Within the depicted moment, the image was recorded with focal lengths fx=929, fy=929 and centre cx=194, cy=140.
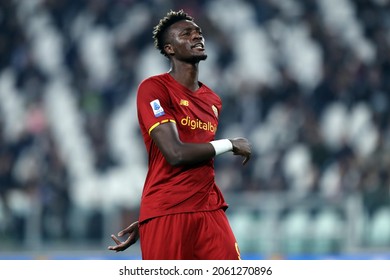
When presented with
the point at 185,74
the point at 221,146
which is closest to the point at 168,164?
the point at 221,146

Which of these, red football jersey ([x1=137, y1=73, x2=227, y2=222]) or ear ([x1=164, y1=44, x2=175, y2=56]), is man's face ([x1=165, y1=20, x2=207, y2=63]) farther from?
red football jersey ([x1=137, y1=73, x2=227, y2=222])

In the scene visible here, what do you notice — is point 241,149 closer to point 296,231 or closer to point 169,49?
point 169,49

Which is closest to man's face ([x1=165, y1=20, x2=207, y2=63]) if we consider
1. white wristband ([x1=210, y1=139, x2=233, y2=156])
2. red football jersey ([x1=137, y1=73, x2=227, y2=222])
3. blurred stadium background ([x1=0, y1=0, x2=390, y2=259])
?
red football jersey ([x1=137, y1=73, x2=227, y2=222])

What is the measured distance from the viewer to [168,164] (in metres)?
4.62

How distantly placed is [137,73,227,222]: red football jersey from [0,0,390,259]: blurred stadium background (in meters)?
4.57

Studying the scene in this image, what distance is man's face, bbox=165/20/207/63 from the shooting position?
188 inches

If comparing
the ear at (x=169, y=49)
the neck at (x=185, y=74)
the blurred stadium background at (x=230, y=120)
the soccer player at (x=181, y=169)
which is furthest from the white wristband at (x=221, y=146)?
the blurred stadium background at (x=230, y=120)

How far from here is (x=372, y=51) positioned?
40.2 ft

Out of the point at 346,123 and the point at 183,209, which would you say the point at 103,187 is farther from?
the point at 183,209

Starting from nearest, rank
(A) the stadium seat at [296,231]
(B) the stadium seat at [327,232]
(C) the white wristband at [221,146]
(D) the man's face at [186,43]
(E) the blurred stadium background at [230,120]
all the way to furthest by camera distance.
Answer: (C) the white wristband at [221,146]
(D) the man's face at [186,43]
(B) the stadium seat at [327,232]
(A) the stadium seat at [296,231]
(E) the blurred stadium background at [230,120]

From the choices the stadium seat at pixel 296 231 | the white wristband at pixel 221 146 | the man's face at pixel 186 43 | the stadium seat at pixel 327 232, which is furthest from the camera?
the stadium seat at pixel 296 231

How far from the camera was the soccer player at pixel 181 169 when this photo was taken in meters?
4.52

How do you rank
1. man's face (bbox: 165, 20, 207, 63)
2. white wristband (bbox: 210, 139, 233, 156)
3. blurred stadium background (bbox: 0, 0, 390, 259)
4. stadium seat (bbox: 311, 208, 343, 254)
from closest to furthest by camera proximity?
white wristband (bbox: 210, 139, 233, 156) → man's face (bbox: 165, 20, 207, 63) → stadium seat (bbox: 311, 208, 343, 254) → blurred stadium background (bbox: 0, 0, 390, 259)

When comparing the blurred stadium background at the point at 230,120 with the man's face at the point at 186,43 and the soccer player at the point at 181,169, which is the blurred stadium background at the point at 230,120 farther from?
the man's face at the point at 186,43
